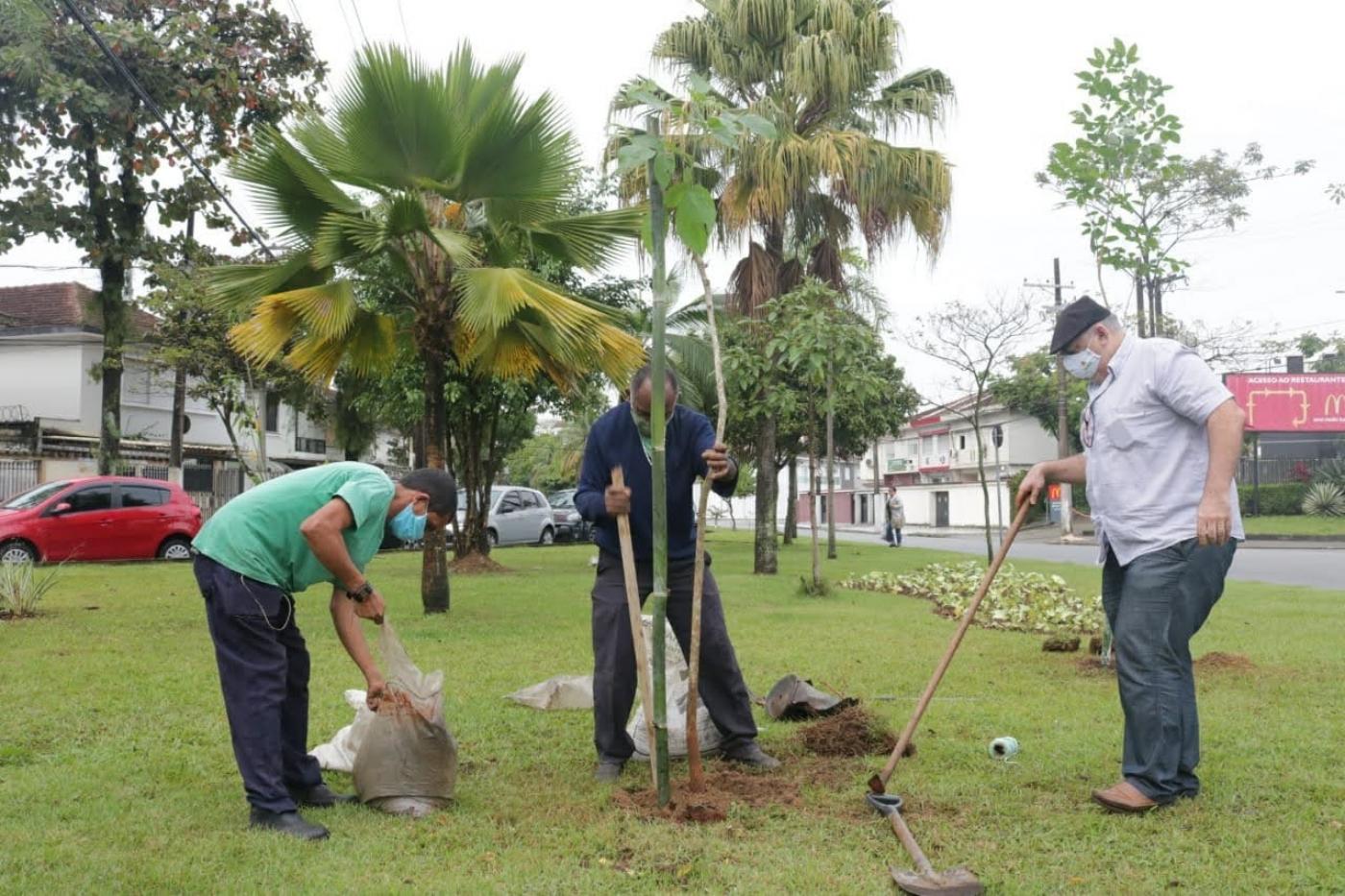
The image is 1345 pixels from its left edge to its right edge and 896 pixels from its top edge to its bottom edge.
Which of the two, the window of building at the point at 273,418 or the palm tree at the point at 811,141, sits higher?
the palm tree at the point at 811,141

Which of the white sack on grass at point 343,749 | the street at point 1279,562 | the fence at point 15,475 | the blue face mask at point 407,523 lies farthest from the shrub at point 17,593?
the fence at point 15,475

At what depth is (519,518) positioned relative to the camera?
1145 inches

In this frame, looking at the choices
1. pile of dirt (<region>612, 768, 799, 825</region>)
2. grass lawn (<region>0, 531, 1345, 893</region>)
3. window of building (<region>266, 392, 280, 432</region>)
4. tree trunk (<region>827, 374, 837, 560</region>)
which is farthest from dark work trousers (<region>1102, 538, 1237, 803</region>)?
window of building (<region>266, 392, 280, 432</region>)

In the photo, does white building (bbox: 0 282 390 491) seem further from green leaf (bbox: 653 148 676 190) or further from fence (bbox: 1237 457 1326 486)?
fence (bbox: 1237 457 1326 486)

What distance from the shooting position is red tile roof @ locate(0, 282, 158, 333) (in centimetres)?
3170

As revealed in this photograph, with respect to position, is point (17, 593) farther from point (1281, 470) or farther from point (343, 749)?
point (1281, 470)

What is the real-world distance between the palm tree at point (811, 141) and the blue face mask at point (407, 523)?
12981 mm

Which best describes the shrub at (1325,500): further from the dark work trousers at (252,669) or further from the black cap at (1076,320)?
the dark work trousers at (252,669)

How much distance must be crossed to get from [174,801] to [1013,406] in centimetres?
4938

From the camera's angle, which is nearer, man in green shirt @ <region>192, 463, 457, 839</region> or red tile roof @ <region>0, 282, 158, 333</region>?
man in green shirt @ <region>192, 463, 457, 839</region>

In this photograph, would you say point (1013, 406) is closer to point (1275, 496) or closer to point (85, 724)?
point (1275, 496)

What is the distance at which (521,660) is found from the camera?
8.34 m

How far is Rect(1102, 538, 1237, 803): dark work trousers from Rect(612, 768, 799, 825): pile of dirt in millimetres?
1329

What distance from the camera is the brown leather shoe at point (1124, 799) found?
13.4ft
